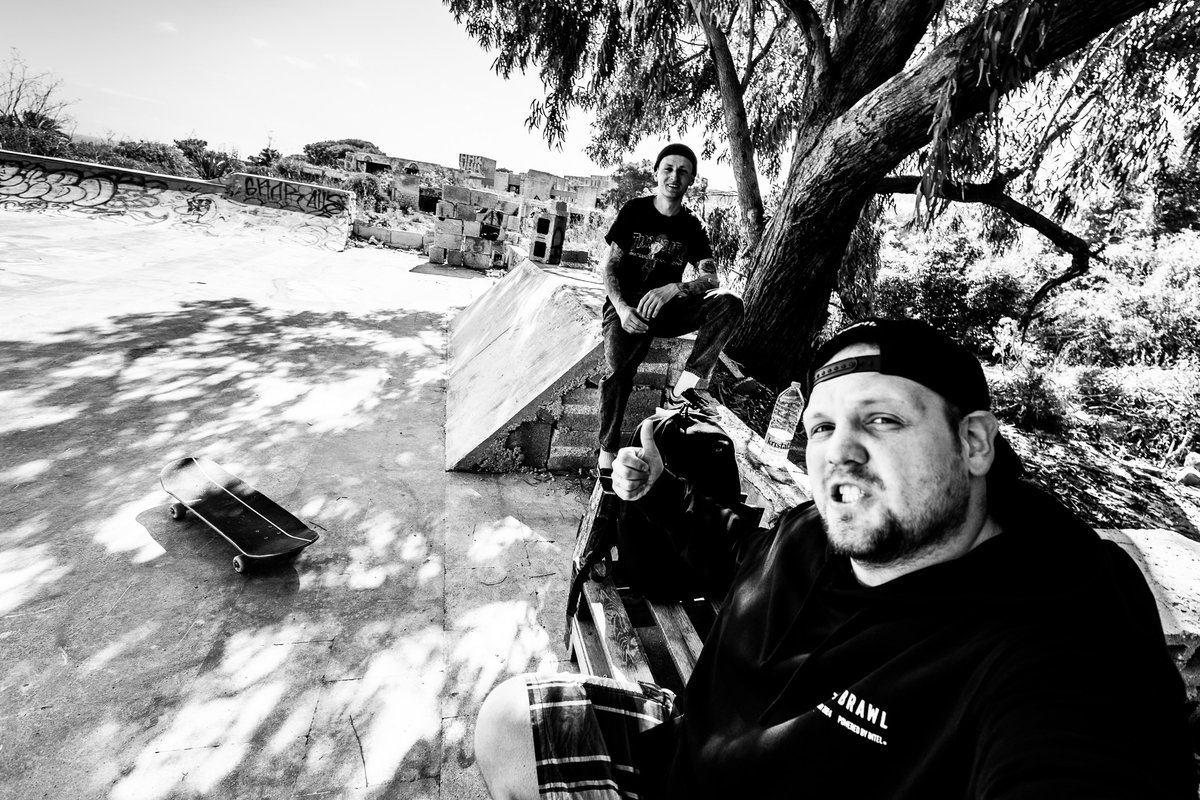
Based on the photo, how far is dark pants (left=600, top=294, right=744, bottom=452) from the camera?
3.65 meters

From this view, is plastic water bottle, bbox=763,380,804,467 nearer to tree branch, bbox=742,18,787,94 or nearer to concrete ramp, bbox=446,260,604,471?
concrete ramp, bbox=446,260,604,471

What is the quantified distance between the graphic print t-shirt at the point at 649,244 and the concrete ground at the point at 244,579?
5.89 ft

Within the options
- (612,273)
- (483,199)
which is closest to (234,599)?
(612,273)

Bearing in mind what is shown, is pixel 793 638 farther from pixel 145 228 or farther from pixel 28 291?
pixel 145 228

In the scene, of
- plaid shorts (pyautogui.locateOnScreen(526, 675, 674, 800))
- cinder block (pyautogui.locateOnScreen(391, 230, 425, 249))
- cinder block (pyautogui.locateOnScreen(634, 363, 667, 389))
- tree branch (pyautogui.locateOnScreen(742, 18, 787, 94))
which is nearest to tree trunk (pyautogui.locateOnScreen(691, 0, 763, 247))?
tree branch (pyautogui.locateOnScreen(742, 18, 787, 94))

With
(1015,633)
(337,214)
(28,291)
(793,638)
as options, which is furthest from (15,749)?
(337,214)

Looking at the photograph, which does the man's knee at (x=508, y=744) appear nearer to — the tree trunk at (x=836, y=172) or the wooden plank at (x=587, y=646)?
the wooden plank at (x=587, y=646)

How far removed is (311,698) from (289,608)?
64cm

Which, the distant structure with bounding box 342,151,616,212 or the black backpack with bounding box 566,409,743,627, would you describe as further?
the distant structure with bounding box 342,151,616,212

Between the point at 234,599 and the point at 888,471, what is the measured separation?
321 cm

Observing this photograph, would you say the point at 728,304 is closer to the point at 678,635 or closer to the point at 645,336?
the point at 645,336

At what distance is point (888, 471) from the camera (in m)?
1.21

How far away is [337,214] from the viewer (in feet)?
60.5

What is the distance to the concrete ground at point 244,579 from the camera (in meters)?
2.16
